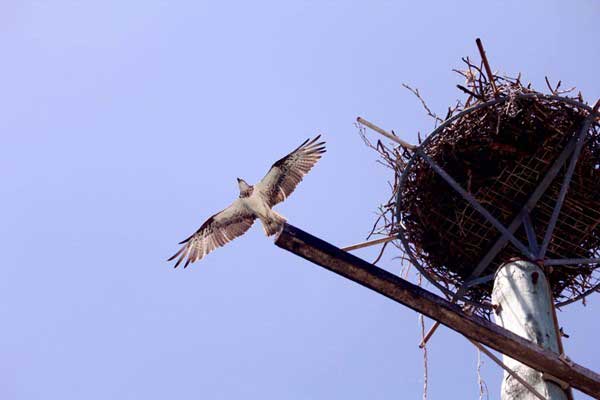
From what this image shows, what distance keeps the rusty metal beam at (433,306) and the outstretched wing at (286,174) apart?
3384mm

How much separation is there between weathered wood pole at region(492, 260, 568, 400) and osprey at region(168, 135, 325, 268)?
108 inches

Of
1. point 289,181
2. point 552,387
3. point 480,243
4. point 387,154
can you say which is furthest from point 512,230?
point 289,181

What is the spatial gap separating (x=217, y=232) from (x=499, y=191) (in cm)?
284

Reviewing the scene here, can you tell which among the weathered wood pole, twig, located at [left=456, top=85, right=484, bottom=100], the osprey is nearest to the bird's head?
the osprey

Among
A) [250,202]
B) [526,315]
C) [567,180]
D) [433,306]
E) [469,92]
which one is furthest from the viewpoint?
[250,202]

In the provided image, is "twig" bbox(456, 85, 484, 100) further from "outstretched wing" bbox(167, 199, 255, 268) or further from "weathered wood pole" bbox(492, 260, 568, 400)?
"outstretched wing" bbox(167, 199, 255, 268)

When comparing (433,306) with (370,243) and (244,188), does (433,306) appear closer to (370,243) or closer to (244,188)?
(370,243)

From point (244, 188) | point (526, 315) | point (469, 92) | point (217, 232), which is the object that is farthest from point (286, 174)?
point (526, 315)

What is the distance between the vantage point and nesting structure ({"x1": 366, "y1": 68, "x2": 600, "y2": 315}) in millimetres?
5766

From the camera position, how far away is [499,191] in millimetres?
5840

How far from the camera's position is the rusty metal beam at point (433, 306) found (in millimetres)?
3818

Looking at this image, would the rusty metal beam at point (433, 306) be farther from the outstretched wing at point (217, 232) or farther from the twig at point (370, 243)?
the outstretched wing at point (217, 232)

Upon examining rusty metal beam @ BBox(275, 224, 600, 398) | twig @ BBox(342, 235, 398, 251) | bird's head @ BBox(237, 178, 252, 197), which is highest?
bird's head @ BBox(237, 178, 252, 197)

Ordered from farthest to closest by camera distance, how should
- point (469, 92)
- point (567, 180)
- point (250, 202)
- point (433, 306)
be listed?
point (250, 202)
point (469, 92)
point (567, 180)
point (433, 306)
